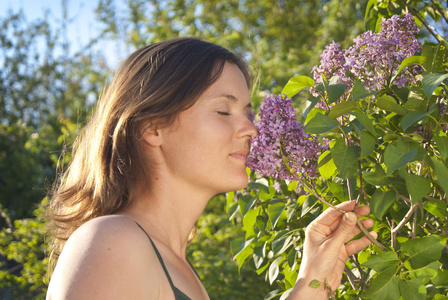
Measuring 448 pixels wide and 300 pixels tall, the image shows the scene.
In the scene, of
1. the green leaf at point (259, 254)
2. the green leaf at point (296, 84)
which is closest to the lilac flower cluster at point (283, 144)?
the green leaf at point (296, 84)

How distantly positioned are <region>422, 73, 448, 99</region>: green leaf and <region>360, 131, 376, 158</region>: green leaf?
0.16 meters

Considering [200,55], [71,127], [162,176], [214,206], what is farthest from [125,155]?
[71,127]

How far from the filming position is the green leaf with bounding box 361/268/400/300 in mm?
1219

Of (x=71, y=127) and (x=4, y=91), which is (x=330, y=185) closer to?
(x=71, y=127)

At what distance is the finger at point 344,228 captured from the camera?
4.60ft

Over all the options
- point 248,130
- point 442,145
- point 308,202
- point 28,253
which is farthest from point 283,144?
point 28,253

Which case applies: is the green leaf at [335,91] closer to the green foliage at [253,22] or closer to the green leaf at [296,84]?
the green leaf at [296,84]

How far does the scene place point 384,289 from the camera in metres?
1.22

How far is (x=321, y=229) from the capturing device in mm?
1550

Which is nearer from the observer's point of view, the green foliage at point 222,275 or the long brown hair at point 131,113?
the long brown hair at point 131,113

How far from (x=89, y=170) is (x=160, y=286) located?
0.59 metres

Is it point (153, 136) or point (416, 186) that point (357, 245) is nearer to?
point (416, 186)

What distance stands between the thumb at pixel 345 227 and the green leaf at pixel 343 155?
0.62 feet

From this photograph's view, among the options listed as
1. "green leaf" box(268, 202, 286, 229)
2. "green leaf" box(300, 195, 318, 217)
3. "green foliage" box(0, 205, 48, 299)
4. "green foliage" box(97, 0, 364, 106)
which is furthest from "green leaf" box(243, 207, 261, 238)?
"green foliage" box(97, 0, 364, 106)
